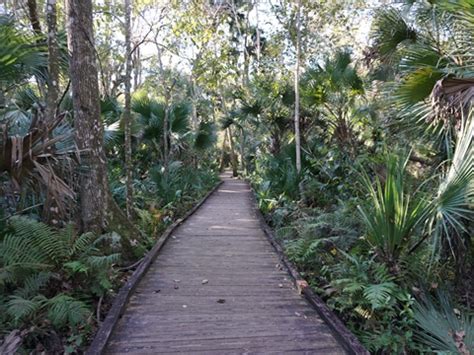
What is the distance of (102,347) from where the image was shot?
8.54 ft

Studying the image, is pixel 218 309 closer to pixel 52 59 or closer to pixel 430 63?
pixel 52 59

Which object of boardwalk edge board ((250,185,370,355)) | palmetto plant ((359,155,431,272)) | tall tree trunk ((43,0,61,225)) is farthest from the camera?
tall tree trunk ((43,0,61,225))

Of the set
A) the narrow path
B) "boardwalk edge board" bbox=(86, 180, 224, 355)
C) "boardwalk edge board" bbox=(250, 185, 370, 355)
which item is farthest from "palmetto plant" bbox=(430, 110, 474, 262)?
"boardwalk edge board" bbox=(86, 180, 224, 355)

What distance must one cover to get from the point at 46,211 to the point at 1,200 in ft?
1.58

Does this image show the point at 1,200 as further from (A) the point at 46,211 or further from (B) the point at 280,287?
(B) the point at 280,287

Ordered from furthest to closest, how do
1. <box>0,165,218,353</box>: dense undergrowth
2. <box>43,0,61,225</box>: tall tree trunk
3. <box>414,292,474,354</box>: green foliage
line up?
<box>43,0,61,225</box>: tall tree trunk, <box>0,165,218,353</box>: dense undergrowth, <box>414,292,474,354</box>: green foliage

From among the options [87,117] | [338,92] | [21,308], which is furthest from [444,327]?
[338,92]

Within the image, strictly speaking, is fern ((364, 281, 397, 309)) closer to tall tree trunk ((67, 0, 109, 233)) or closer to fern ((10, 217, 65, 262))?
fern ((10, 217, 65, 262))

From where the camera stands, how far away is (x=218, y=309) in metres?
3.37

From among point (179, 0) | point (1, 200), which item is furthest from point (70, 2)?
point (179, 0)

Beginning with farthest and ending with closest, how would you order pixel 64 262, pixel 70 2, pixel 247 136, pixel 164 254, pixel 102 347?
pixel 247 136 → pixel 164 254 → pixel 70 2 → pixel 64 262 → pixel 102 347

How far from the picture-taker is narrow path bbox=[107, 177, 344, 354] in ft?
9.07

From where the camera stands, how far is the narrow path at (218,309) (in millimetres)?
2766

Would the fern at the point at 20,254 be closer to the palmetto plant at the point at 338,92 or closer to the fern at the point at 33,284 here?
the fern at the point at 33,284
